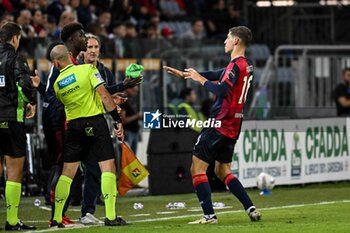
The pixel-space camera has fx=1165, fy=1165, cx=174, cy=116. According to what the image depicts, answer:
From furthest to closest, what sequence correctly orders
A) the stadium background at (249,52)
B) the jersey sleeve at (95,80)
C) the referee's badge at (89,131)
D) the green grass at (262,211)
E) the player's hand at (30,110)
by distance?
1. the stadium background at (249,52)
2. the player's hand at (30,110)
3. the referee's badge at (89,131)
4. the jersey sleeve at (95,80)
5. the green grass at (262,211)

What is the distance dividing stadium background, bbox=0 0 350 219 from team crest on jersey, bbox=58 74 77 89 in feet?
23.1

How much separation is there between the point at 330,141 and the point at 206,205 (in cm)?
881

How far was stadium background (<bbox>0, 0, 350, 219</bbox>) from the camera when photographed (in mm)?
22270

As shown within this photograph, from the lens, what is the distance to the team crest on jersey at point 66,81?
44.4ft

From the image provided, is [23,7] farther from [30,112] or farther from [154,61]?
[30,112]

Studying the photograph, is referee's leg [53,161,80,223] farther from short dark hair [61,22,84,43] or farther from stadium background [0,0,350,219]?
stadium background [0,0,350,219]

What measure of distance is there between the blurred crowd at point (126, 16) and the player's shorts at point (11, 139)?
763 cm

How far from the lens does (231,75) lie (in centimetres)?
1370

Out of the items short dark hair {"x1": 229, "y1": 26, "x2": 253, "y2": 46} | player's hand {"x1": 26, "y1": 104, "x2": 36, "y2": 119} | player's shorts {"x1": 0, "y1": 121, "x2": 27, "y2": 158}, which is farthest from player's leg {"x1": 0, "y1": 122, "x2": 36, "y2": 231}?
short dark hair {"x1": 229, "y1": 26, "x2": 253, "y2": 46}

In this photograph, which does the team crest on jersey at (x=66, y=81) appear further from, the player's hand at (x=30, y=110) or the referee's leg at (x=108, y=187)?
the player's hand at (x=30, y=110)

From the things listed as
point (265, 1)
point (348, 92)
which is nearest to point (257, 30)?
point (265, 1)

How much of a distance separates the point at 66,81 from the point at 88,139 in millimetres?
738

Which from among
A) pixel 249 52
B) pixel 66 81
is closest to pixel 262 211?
pixel 66 81

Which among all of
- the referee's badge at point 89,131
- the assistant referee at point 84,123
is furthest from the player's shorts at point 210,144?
the referee's badge at point 89,131
